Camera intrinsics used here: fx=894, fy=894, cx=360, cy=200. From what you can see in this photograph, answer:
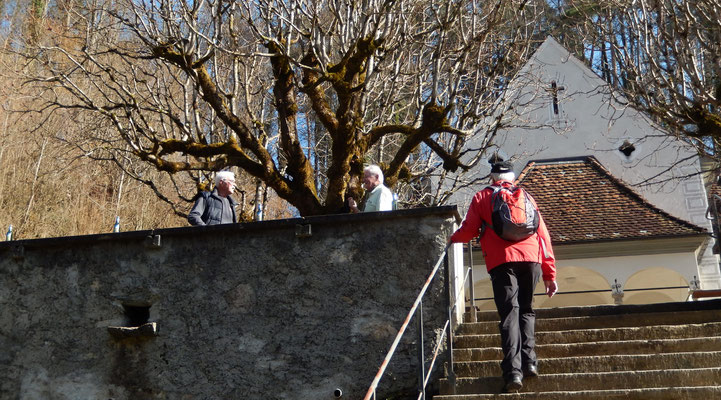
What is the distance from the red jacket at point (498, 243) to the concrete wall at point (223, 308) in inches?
19.0

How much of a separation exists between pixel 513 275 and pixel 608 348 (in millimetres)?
1071

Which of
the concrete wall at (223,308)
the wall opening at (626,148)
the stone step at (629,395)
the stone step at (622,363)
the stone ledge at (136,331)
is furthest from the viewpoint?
the wall opening at (626,148)

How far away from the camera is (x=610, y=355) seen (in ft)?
22.7

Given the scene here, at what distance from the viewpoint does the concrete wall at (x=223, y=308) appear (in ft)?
24.1

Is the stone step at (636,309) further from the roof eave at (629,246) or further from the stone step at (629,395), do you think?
the roof eave at (629,246)

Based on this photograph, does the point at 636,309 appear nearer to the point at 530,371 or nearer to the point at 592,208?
the point at 530,371

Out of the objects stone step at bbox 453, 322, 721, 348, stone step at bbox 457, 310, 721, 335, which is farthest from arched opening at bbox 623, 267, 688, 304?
stone step at bbox 453, 322, 721, 348

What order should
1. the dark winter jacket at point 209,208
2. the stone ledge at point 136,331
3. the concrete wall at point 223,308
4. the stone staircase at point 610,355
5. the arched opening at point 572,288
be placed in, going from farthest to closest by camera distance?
the arched opening at point 572,288
the dark winter jacket at point 209,208
the stone ledge at point 136,331
the concrete wall at point 223,308
the stone staircase at point 610,355

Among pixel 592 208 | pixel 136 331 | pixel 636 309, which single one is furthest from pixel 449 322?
pixel 592 208

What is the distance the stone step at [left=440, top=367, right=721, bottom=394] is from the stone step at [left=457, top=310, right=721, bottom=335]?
44.4 inches

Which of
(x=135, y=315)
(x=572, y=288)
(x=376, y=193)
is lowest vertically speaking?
(x=135, y=315)

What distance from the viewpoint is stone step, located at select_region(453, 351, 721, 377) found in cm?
657

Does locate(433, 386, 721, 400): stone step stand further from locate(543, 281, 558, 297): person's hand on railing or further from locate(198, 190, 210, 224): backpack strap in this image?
locate(198, 190, 210, 224): backpack strap

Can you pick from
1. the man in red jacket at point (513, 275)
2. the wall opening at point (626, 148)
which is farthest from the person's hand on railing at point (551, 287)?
the wall opening at point (626, 148)
